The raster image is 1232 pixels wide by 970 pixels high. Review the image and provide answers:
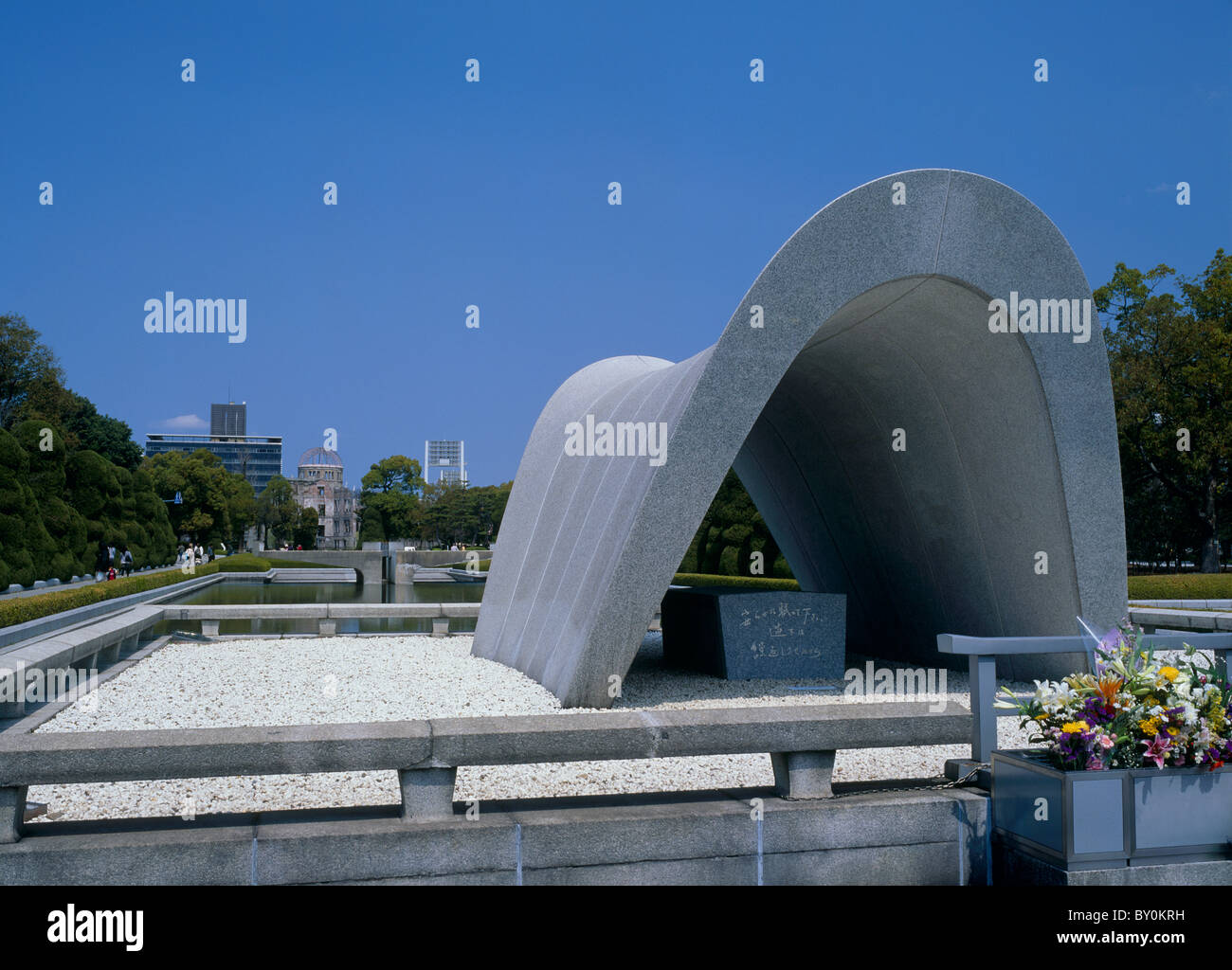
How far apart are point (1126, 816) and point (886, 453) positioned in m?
8.79

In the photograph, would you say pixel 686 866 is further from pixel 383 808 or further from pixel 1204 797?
pixel 1204 797

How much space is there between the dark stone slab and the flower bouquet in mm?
7475

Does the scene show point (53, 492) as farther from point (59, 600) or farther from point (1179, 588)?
point (1179, 588)

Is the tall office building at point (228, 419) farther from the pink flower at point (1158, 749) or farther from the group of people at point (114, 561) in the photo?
the pink flower at point (1158, 749)

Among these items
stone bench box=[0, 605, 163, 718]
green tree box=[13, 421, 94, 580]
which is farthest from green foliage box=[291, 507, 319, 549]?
stone bench box=[0, 605, 163, 718]

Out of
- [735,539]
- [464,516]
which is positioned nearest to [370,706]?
[735,539]

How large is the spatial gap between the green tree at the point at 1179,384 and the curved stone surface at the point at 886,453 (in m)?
22.3

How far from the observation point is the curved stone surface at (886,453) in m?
8.84

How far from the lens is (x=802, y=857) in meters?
4.30

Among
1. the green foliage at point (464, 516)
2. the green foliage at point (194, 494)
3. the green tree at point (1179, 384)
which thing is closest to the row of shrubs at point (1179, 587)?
the green tree at point (1179, 384)

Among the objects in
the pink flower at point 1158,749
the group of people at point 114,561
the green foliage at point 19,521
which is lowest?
the group of people at point 114,561

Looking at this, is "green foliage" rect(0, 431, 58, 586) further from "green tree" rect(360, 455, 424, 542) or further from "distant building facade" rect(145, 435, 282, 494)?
"distant building facade" rect(145, 435, 282, 494)

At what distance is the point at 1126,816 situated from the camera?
13.2 feet
